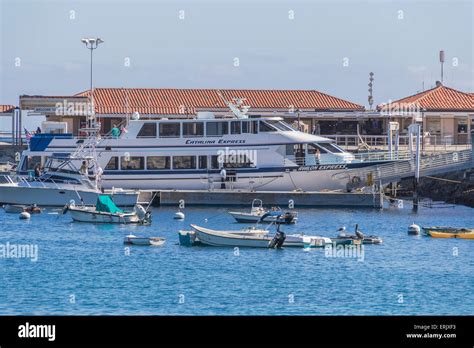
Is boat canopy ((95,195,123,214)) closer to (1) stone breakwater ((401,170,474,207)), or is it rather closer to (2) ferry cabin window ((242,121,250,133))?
(2) ferry cabin window ((242,121,250,133))

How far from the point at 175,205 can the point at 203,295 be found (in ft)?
86.1

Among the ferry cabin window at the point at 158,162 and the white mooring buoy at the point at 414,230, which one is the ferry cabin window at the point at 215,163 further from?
the white mooring buoy at the point at 414,230

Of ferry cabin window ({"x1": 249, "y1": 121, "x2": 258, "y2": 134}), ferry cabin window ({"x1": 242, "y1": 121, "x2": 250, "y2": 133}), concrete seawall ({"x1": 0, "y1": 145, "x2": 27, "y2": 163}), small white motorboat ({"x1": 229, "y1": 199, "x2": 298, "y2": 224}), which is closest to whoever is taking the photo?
small white motorboat ({"x1": 229, "y1": 199, "x2": 298, "y2": 224})

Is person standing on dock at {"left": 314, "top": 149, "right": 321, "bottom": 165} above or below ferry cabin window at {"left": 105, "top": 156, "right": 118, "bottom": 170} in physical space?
above

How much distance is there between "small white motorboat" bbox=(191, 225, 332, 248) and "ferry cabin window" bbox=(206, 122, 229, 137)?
19647mm

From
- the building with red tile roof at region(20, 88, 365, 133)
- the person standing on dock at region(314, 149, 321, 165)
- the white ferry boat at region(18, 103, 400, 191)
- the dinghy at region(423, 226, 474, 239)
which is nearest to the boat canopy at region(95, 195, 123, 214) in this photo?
the white ferry boat at region(18, 103, 400, 191)

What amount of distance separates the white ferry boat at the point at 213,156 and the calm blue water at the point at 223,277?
11.9m

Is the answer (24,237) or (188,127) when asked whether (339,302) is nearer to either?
(24,237)

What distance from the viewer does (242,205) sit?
56219 millimetres

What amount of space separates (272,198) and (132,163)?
25.5ft

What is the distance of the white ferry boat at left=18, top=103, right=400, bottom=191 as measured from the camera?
58.2m

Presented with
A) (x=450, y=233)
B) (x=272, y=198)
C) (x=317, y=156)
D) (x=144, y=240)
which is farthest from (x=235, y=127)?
(x=144, y=240)

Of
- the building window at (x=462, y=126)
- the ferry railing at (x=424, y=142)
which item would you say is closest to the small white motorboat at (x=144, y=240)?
the ferry railing at (x=424, y=142)

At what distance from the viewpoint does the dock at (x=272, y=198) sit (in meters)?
56.0
